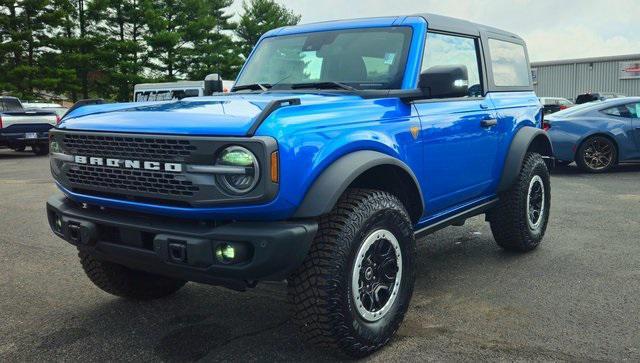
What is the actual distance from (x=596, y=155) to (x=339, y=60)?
825 cm

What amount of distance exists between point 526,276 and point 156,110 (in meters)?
3.01

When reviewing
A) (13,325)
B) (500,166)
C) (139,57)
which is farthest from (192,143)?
(139,57)

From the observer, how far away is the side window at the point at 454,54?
406cm

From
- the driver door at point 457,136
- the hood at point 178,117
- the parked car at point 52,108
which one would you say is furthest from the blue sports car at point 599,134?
→ the parked car at point 52,108

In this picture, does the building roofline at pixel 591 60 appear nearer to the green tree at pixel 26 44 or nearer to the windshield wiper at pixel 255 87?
the green tree at pixel 26 44

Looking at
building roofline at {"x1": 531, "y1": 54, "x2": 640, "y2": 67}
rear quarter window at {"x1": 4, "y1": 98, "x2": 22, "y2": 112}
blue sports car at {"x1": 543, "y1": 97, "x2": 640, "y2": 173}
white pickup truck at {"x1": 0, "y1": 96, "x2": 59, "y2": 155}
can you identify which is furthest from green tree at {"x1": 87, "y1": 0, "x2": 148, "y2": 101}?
blue sports car at {"x1": 543, "y1": 97, "x2": 640, "y2": 173}

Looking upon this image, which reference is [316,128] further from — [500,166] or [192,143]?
[500,166]

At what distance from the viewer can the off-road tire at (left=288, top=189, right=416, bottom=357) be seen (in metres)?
2.82

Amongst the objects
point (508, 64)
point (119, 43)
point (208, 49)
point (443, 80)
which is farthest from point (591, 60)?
point (443, 80)

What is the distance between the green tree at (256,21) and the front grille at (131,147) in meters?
40.1

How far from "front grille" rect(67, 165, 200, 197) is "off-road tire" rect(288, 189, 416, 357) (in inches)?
26.7

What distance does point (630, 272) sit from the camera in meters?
4.51

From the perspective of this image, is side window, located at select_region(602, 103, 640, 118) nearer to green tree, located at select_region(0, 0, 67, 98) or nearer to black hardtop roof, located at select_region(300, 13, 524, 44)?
black hardtop roof, located at select_region(300, 13, 524, 44)

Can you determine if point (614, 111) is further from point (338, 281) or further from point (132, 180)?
point (132, 180)
